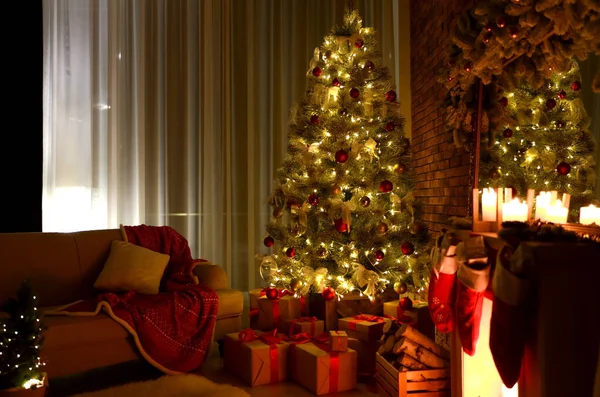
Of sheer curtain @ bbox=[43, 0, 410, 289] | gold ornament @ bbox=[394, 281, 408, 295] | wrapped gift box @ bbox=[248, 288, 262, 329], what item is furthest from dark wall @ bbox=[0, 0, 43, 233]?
gold ornament @ bbox=[394, 281, 408, 295]

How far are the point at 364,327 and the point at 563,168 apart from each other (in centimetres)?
145

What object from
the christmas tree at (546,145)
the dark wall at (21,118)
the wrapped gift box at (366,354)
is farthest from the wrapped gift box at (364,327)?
the dark wall at (21,118)

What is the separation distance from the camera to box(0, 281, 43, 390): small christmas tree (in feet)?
7.05

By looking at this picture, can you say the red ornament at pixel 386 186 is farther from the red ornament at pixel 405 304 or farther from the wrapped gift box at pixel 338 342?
the wrapped gift box at pixel 338 342

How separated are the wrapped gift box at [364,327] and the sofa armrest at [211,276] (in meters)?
0.86

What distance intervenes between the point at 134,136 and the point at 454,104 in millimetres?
3247

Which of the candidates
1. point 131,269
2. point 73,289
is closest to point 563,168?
point 131,269

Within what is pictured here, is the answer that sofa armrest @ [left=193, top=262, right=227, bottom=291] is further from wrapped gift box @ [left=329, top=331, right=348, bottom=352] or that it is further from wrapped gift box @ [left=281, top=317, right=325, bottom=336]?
wrapped gift box @ [left=329, top=331, right=348, bottom=352]

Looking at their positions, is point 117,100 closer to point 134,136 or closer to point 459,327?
point 134,136

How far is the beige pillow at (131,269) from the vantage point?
126 inches

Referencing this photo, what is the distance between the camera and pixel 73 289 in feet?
10.9

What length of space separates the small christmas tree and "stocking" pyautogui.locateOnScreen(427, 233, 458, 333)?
5.65ft

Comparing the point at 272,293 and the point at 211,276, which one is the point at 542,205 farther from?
the point at 211,276

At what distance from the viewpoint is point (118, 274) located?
323 cm
